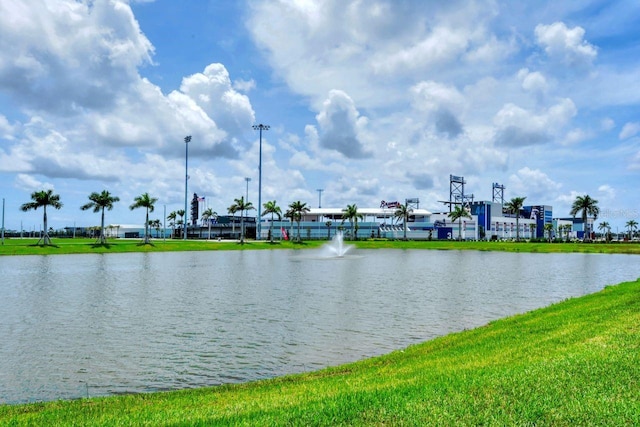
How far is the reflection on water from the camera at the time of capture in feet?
51.3

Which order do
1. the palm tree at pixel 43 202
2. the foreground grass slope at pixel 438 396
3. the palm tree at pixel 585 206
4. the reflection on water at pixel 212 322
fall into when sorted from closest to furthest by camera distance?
the foreground grass slope at pixel 438 396 < the reflection on water at pixel 212 322 < the palm tree at pixel 43 202 < the palm tree at pixel 585 206

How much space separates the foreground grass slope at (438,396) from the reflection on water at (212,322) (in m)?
3.10

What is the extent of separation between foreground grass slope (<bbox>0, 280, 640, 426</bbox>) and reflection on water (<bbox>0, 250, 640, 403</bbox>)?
3097 millimetres

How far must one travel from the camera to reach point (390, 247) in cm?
13488

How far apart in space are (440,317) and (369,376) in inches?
565

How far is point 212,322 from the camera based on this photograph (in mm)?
23969

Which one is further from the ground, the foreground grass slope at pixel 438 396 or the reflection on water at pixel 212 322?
the foreground grass slope at pixel 438 396

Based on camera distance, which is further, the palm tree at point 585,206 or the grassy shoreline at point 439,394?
the palm tree at point 585,206

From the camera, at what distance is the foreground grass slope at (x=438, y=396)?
807cm

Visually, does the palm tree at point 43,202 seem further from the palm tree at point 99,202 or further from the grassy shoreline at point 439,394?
the grassy shoreline at point 439,394

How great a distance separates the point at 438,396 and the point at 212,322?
1695 cm

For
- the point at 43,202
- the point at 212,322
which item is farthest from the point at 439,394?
the point at 43,202

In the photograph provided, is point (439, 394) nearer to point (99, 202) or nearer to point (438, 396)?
point (438, 396)

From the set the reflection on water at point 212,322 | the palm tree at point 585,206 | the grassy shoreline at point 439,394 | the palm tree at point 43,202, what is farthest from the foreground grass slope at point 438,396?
the palm tree at point 585,206
